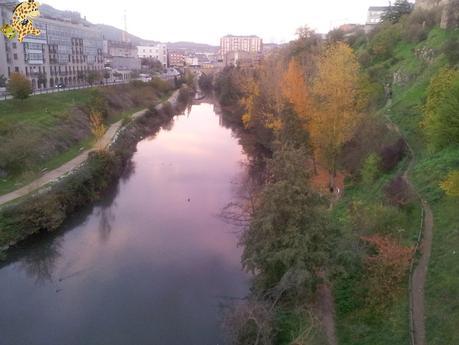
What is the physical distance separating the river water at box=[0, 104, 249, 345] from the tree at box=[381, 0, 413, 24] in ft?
110

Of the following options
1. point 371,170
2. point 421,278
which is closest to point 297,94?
point 371,170

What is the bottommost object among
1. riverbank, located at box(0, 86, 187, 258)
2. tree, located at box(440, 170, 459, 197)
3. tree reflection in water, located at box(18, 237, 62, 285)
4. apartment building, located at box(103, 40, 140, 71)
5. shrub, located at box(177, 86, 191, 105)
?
tree reflection in water, located at box(18, 237, 62, 285)

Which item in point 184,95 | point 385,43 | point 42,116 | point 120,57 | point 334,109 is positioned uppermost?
point 385,43

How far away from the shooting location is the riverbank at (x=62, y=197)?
18641mm

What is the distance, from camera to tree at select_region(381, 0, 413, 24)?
47869 mm

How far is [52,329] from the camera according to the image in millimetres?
13344

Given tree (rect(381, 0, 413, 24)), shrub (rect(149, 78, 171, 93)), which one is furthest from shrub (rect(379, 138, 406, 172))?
shrub (rect(149, 78, 171, 93))

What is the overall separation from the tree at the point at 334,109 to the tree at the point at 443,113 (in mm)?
3398

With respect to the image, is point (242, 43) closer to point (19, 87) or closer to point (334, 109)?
point (19, 87)

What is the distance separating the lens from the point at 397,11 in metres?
48.2

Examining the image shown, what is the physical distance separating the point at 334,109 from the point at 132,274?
38.7 ft

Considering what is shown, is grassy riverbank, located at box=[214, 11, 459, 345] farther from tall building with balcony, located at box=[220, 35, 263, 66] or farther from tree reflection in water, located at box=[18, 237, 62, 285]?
tall building with balcony, located at box=[220, 35, 263, 66]

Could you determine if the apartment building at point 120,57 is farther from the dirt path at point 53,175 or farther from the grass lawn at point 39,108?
the dirt path at point 53,175

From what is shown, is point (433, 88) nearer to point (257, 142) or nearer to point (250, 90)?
point (257, 142)
